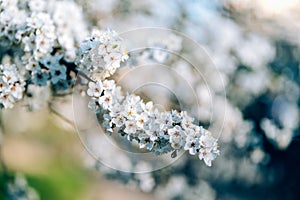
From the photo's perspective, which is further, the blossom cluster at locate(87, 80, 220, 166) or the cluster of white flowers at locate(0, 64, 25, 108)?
the cluster of white flowers at locate(0, 64, 25, 108)

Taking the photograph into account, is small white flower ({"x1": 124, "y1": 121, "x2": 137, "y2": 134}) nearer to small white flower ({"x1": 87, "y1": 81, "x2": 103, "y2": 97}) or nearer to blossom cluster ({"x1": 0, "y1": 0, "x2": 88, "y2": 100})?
small white flower ({"x1": 87, "y1": 81, "x2": 103, "y2": 97})

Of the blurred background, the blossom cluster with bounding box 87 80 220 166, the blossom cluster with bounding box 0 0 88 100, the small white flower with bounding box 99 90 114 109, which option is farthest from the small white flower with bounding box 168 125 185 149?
the blurred background

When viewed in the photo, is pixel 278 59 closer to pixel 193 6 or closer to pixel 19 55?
pixel 193 6

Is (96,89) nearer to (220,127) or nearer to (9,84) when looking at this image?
(9,84)

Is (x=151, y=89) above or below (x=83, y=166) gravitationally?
below

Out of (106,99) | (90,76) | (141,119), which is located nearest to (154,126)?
(141,119)

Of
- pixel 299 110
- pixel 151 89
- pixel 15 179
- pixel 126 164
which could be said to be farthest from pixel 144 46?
pixel 299 110

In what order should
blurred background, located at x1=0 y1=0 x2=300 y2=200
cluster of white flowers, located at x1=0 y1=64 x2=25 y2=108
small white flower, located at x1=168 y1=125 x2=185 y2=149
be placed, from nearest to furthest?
small white flower, located at x1=168 y1=125 x2=185 y2=149
cluster of white flowers, located at x1=0 y1=64 x2=25 y2=108
blurred background, located at x1=0 y1=0 x2=300 y2=200
